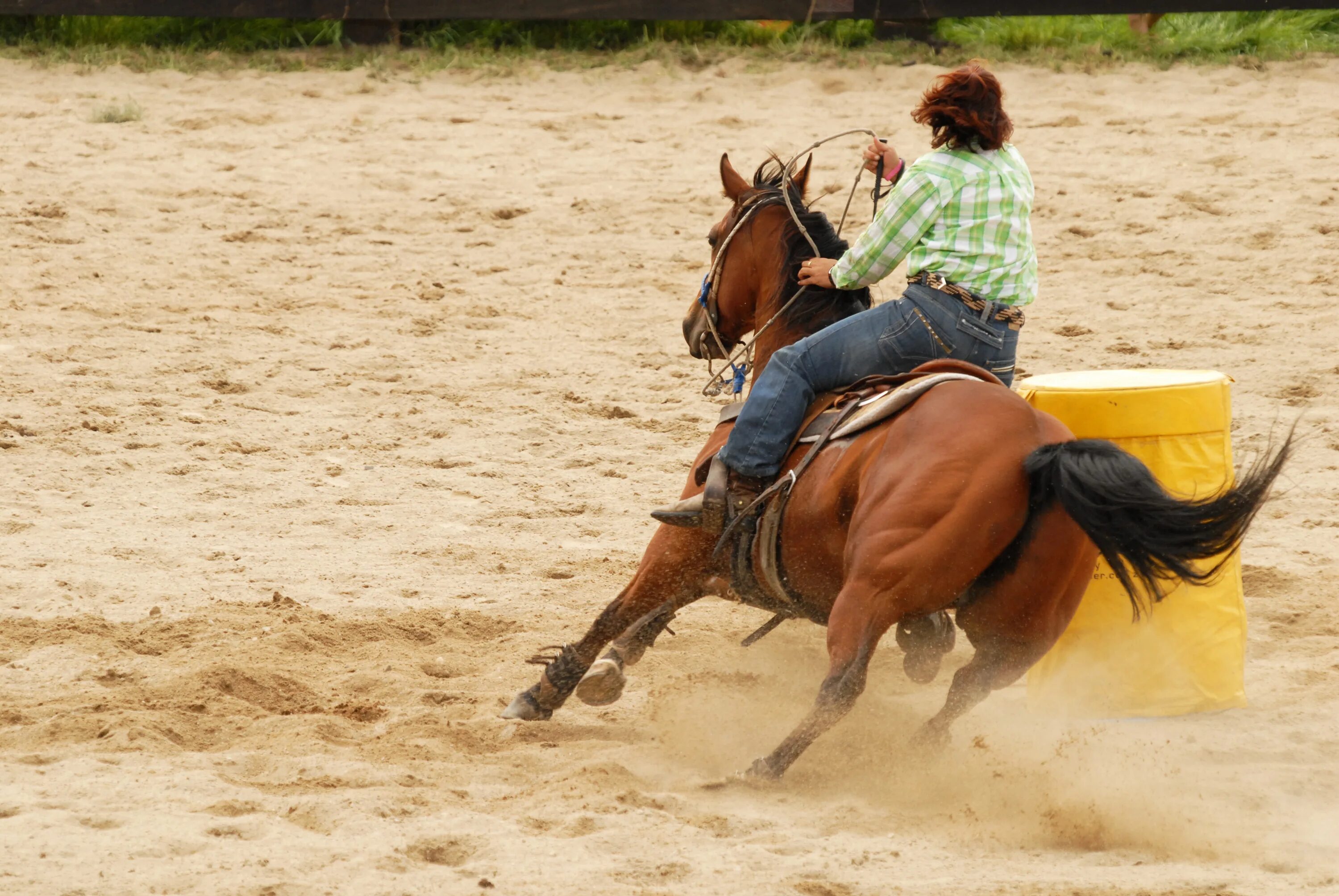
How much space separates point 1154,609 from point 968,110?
160 centimetres

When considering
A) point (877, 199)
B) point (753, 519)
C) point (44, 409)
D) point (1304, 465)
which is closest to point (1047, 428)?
point (753, 519)

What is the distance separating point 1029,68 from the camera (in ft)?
38.8

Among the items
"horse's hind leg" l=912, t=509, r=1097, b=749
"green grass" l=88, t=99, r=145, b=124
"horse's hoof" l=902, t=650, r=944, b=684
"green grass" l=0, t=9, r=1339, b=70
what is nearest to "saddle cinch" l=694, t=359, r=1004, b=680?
"horse's hoof" l=902, t=650, r=944, b=684

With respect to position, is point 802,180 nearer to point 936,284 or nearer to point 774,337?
point 774,337

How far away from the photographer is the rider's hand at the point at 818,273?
4984mm

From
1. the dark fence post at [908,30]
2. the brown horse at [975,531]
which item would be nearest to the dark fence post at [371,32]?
the dark fence post at [908,30]

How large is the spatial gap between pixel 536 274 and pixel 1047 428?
18.5ft

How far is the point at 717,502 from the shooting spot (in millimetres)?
4641

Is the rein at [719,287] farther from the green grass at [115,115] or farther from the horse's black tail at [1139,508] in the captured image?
the green grass at [115,115]

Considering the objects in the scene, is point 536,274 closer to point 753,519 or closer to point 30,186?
point 30,186

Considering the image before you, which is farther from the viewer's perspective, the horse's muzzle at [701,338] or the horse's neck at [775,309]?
the horse's muzzle at [701,338]

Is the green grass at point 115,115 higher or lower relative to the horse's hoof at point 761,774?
higher

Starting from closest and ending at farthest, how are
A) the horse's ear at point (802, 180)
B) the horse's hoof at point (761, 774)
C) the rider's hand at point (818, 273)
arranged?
the horse's hoof at point (761, 774)
the rider's hand at point (818, 273)
the horse's ear at point (802, 180)

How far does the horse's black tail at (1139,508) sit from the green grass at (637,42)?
28.1ft
